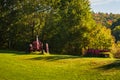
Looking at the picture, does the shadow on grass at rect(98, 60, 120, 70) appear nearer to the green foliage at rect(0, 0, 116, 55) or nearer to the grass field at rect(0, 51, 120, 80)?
the grass field at rect(0, 51, 120, 80)

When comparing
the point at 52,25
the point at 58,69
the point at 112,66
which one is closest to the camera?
the point at 112,66

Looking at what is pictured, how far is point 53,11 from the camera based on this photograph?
5156 cm

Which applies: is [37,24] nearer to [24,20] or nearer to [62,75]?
[24,20]

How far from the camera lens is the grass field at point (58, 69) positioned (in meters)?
19.6

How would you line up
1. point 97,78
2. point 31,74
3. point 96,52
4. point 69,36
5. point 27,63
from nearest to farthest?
point 97,78 → point 31,74 → point 27,63 → point 96,52 → point 69,36

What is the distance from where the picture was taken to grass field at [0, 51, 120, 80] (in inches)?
773

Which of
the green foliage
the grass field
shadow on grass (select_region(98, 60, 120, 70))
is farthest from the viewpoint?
the green foliage

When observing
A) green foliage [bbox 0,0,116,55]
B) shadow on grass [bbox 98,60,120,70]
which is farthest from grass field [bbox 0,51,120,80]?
green foliage [bbox 0,0,116,55]

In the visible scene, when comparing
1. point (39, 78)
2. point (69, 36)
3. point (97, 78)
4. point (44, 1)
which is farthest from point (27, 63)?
point (44, 1)

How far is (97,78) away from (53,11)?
33516 millimetres

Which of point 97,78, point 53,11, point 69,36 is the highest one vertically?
point 53,11

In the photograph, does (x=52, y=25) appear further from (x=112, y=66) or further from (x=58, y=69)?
(x=112, y=66)

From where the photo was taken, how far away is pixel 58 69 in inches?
851

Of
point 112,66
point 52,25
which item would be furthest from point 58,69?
point 52,25
